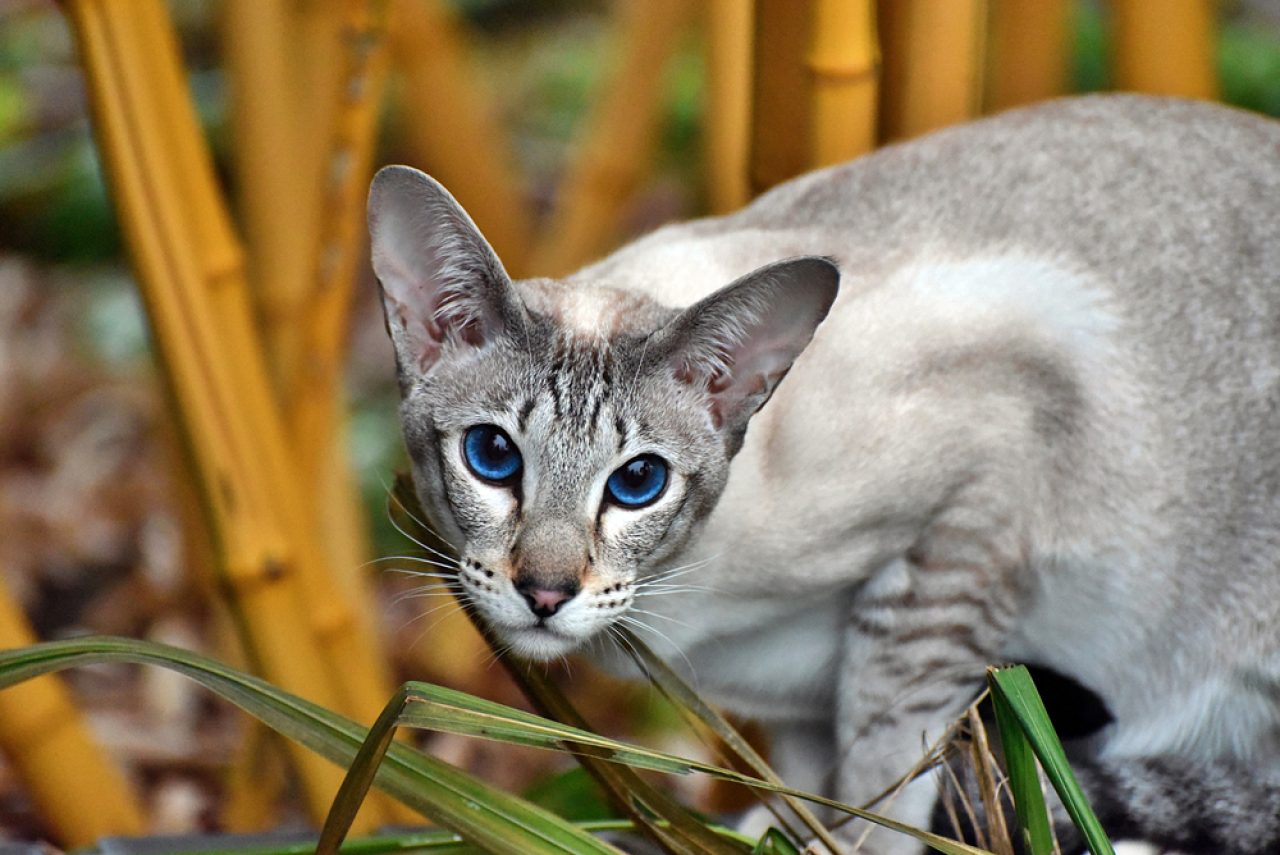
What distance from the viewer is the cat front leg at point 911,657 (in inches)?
62.3

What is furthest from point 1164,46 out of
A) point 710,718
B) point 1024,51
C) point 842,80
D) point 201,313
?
point 201,313

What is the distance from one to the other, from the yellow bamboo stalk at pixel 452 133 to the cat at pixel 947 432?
1031 millimetres

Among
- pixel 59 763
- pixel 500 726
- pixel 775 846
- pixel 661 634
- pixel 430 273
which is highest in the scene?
pixel 430 273

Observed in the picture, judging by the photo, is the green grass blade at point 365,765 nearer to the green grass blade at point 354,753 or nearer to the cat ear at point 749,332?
the green grass blade at point 354,753

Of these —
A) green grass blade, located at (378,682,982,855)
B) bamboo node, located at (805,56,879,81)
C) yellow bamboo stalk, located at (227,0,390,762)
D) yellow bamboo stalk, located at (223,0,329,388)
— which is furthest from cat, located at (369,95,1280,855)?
yellow bamboo stalk, located at (223,0,329,388)

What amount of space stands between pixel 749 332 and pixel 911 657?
18.7 inches

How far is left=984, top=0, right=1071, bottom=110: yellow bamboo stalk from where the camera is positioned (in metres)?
1.86

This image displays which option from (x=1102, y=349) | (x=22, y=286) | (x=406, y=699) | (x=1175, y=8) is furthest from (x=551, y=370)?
(x=22, y=286)

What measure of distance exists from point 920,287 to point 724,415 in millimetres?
349

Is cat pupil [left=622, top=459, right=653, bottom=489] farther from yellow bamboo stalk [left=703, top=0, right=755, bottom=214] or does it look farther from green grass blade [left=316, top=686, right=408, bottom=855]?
yellow bamboo stalk [left=703, top=0, right=755, bottom=214]

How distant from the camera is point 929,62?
5.74 feet

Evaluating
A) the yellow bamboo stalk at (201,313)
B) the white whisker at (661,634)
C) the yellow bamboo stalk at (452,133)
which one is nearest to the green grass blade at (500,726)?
the white whisker at (661,634)

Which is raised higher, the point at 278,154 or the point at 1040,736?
the point at 278,154

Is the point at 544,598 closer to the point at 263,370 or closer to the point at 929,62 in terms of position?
the point at 263,370
